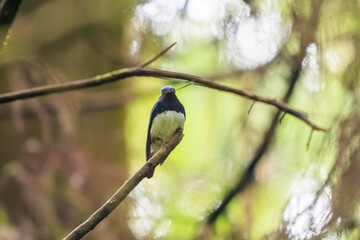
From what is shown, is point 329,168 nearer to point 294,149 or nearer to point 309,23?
point 309,23

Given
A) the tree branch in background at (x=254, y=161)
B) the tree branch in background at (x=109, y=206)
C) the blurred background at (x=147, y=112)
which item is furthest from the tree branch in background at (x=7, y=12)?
the tree branch in background at (x=254, y=161)

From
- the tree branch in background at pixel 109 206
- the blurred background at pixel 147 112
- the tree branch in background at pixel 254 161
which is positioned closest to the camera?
the tree branch in background at pixel 109 206

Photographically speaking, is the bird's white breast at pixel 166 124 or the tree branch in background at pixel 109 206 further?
the bird's white breast at pixel 166 124

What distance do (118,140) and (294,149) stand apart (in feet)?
5.70

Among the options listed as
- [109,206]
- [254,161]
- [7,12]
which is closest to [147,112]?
[254,161]

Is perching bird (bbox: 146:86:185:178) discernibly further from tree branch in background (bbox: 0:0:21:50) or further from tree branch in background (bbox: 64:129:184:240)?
tree branch in background (bbox: 0:0:21:50)

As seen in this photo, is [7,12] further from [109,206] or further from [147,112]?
[147,112]

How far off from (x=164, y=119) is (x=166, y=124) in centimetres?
6

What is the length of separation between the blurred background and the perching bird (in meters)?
0.38

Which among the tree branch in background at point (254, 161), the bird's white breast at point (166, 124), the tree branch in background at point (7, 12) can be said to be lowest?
the tree branch in background at point (254, 161)

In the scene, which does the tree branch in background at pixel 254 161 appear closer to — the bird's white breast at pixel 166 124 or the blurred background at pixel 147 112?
the blurred background at pixel 147 112

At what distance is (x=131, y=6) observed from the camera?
3.50m

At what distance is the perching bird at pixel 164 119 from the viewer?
9.06ft

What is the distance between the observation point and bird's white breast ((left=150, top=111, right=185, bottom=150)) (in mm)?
2729
